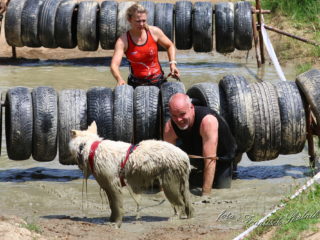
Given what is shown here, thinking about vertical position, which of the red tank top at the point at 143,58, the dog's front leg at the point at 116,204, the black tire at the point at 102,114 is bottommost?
the dog's front leg at the point at 116,204

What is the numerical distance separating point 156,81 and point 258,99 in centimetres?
180

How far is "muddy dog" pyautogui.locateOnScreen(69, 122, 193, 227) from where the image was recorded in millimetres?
7547

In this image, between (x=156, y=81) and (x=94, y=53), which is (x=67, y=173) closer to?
(x=156, y=81)

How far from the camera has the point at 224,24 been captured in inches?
639

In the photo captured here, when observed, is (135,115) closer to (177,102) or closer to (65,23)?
(177,102)

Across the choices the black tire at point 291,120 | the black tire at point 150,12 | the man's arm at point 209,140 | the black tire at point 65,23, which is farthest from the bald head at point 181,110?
the black tire at point 65,23

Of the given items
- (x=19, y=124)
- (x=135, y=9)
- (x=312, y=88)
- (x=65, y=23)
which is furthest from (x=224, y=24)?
(x=19, y=124)

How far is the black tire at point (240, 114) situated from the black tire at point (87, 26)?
7.43m

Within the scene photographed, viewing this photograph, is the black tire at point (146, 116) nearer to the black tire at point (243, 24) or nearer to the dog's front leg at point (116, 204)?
the dog's front leg at point (116, 204)

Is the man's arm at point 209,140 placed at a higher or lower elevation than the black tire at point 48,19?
lower

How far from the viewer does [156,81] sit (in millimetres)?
10758

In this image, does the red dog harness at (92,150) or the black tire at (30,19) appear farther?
the black tire at (30,19)

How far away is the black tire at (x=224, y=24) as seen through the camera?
638 inches

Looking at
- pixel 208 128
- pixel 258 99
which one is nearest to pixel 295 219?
pixel 208 128
